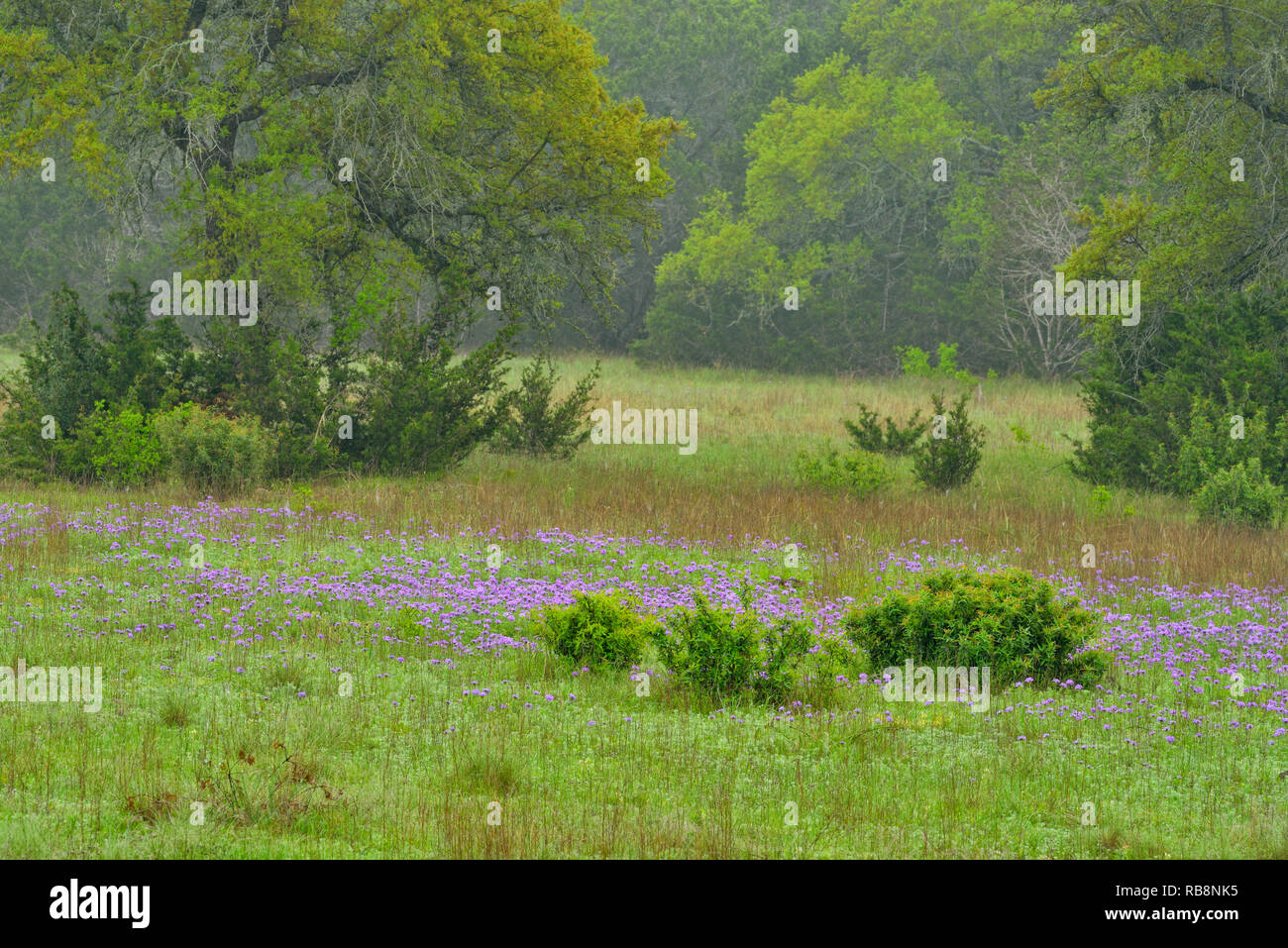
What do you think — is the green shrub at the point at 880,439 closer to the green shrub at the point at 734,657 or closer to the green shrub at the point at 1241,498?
the green shrub at the point at 1241,498

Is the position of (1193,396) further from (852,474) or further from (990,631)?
(990,631)

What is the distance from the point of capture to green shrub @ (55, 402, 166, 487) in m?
16.5

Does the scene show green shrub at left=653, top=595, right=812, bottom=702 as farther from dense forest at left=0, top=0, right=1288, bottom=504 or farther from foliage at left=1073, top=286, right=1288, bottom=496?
foliage at left=1073, top=286, right=1288, bottom=496

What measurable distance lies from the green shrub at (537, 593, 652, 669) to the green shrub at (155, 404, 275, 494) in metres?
8.19

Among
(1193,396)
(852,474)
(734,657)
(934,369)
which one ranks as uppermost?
(934,369)

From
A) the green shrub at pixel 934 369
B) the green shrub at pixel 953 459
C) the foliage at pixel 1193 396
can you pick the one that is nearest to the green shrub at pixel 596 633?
the green shrub at pixel 953 459

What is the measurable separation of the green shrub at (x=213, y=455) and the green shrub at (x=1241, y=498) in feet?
38.5

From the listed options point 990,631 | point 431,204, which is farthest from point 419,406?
point 990,631

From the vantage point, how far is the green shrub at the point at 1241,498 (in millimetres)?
15570

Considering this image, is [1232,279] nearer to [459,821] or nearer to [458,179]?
[458,179]

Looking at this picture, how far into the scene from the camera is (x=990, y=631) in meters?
9.13

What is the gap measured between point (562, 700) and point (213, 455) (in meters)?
9.52
